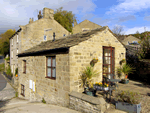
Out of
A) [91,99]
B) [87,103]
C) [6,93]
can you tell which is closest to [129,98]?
[91,99]

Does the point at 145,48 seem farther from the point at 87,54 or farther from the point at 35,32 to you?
the point at 35,32

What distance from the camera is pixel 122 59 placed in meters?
9.77

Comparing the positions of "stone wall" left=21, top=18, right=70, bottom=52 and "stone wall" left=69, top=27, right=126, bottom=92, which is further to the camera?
"stone wall" left=21, top=18, right=70, bottom=52

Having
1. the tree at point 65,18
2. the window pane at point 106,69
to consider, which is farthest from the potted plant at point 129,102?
the tree at point 65,18

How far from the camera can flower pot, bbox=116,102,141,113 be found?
459 cm

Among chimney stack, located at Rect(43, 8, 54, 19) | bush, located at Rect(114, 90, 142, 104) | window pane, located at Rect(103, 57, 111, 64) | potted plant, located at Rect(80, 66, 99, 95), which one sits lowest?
bush, located at Rect(114, 90, 142, 104)

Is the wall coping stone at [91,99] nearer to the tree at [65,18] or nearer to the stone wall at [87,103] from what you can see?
the stone wall at [87,103]

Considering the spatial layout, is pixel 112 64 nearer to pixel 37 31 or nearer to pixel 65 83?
pixel 65 83

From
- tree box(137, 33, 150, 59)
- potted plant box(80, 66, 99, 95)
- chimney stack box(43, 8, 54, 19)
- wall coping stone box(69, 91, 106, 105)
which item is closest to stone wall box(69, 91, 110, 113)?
wall coping stone box(69, 91, 106, 105)

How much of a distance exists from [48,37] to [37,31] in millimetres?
1893

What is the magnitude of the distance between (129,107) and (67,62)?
140 inches

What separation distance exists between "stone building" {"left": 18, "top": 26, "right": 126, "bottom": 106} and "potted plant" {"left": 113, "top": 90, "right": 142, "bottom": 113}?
2.31 meters

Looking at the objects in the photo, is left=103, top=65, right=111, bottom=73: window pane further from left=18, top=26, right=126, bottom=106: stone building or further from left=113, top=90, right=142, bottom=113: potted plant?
left=113, top=90, right=142, bottom=113: potted plant

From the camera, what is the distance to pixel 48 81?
7965 mm
